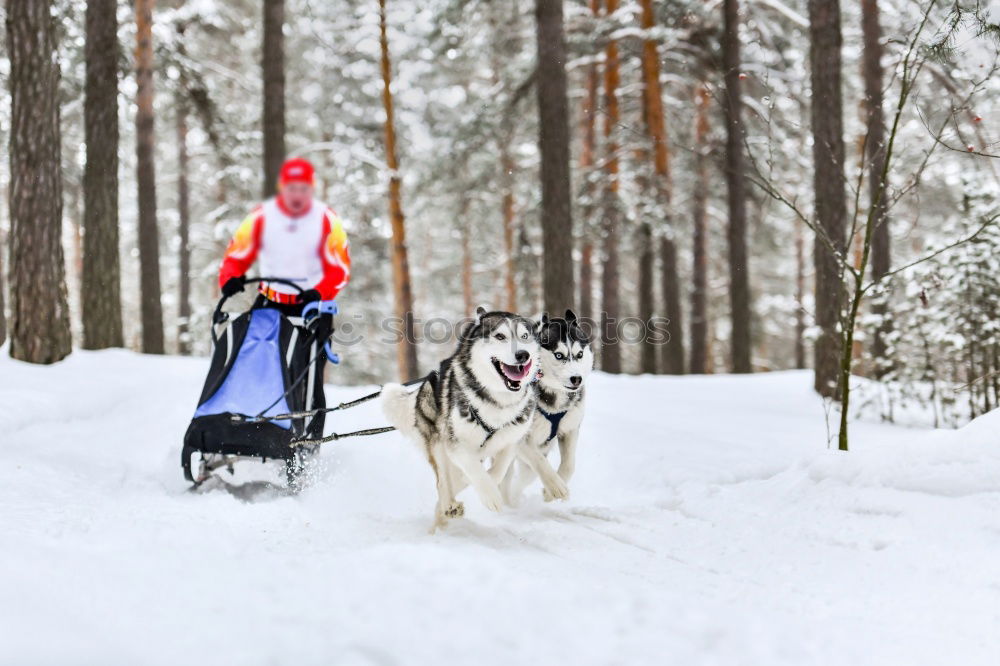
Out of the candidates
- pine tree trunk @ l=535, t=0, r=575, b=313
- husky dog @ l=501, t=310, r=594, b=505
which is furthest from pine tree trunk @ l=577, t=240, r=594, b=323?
husky dog @ l=501, t=310, r=594, b=505

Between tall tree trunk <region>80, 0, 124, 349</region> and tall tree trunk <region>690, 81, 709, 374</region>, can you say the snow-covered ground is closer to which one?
tall tree trunk <region>80, 0, 124, 349</region>

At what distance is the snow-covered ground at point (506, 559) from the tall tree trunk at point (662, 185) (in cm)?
748

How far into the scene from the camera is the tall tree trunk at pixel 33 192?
650cm

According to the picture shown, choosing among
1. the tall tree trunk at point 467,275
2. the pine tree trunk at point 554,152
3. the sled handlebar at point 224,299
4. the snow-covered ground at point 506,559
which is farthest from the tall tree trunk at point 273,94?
the tall tree trunk at point 467,275

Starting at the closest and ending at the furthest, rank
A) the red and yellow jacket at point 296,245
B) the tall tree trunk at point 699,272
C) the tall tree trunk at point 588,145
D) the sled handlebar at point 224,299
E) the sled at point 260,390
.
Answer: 1. the sled at point 260,390
2. the sled handlebar at point 224,299
3. the red and yellow jacket at point 296,245
4. the tall tree trunk at point 588,145
5. the tall tree trunk at point 699,272

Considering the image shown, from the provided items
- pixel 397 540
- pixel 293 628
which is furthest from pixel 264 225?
pixel 293 628

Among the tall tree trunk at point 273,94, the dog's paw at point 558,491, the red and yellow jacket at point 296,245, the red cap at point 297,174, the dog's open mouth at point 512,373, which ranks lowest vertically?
the dog's paw at point 558,491

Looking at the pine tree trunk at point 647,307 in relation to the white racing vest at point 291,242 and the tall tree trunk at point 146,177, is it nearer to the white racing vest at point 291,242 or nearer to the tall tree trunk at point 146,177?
the tall tree trunk at point 146,177

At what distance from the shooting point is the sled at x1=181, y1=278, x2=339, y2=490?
3.99 metres

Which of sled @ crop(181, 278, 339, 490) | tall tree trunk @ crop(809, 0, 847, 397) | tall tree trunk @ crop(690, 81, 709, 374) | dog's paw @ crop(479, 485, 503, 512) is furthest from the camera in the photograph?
tall tree trunk @ crop(690, 81, 709, 374)

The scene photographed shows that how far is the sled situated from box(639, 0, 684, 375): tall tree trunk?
8493mm

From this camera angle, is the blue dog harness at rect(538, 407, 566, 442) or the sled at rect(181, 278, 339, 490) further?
the blue dog harness at rect(538, 407, 566, 442)

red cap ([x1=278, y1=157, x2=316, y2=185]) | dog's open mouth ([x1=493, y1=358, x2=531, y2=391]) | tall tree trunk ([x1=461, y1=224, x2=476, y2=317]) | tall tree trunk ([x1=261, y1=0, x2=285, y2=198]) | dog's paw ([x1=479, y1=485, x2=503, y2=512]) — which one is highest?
tall tree trunk ([x1=261, y1=0, x2=285, y2=198])

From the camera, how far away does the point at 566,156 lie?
8.25 meters
